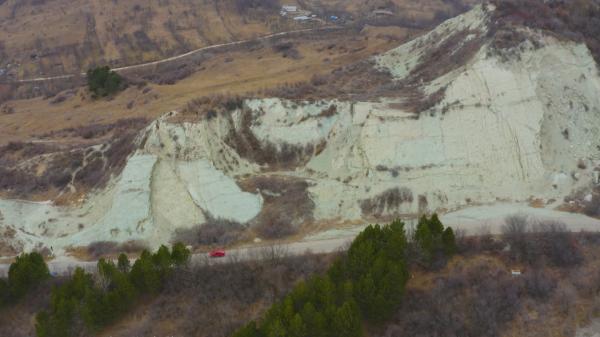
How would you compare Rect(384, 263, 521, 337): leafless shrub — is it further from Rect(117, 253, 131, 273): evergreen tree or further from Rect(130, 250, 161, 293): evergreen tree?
Rect(117, 253, 131, 273): evergreen tree

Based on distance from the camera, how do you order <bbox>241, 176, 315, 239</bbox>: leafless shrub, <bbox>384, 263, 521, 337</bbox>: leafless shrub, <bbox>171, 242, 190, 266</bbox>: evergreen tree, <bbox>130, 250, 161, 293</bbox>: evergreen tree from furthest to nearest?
<bbox>241, 176, 315, 239</bbox>: leafless shrub → <bbox>171, 242, 190, 266</bbox>: evergreen tree → <bbox>130, 250, 161, 293</bbox>: evergreen tree → <bbox>384, 263, 521, 337</bbox>: leafless shrub

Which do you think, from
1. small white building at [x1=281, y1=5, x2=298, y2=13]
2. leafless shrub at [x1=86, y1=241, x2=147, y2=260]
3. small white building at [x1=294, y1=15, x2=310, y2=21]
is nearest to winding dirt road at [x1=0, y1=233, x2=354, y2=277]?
leafless shrub at [x1=86, y1=241, x2=147, y2=260]

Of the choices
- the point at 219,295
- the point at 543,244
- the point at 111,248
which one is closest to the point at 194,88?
the point at 111,248

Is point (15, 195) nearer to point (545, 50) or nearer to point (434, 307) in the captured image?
point (434, 307)

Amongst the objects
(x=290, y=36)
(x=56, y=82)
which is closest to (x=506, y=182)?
(x=290, y=36)

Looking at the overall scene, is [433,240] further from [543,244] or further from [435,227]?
[543,244]

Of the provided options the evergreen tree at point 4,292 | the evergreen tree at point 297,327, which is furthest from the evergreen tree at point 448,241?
the evergreen tree at point 4,292
